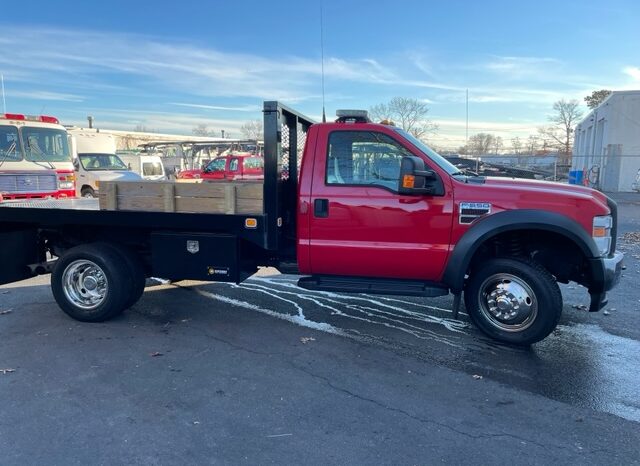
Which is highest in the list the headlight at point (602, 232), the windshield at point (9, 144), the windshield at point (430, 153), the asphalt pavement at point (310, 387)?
the windshield at point (9, 144)

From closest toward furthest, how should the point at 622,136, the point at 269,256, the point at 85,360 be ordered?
the point at 85,360 → the point at 269,256 → the point at 622,136

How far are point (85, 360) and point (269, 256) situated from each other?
2.11m

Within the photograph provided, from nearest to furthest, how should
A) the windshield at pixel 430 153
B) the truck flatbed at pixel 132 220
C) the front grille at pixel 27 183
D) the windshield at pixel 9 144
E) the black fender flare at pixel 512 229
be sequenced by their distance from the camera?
1. the black fender flare at pixel 512 229
2. the windshield at pixel 430 153
3. the truck flatbed at pixel 132 220
4. the front grille at pixel 27 183
5. the windshield at pixel 9 144

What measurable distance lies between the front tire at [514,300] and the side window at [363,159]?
1.32 metres

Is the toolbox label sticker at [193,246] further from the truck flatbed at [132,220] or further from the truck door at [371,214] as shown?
the truck door at [371,214]

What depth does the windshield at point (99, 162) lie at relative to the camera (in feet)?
58.7

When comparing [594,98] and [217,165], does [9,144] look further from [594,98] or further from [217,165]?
[594,98]

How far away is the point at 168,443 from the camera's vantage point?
10.4 feet

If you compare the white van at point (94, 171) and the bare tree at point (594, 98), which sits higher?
the bare tree at point (594, 98)

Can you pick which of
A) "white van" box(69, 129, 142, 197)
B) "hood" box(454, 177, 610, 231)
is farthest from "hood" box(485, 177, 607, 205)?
"white van" box(69, 129, 142, 197)

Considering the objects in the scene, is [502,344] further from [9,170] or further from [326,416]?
[9,170]

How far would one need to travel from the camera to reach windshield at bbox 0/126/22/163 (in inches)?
429

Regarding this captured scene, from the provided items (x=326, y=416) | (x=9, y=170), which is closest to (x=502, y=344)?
(x=326, y=416)

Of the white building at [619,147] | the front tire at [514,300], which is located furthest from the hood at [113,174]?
the white building at [619,147]
